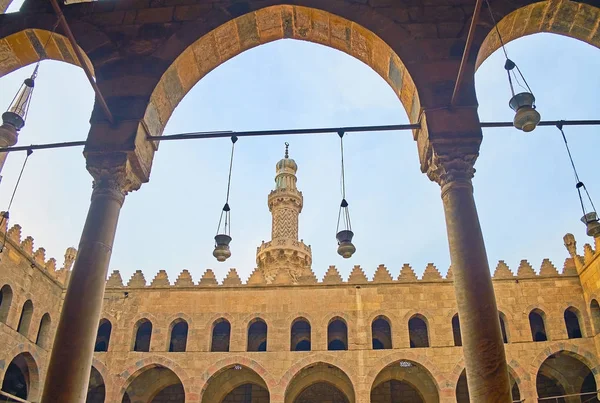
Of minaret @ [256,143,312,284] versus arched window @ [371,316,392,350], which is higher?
minaret @ [256,143,312,284]

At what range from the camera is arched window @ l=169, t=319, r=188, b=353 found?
19469 millimetres

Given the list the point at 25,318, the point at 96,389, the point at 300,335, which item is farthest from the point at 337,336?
the point at 25,318

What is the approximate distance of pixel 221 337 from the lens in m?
20.1

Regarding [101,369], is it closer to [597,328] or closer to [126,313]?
[126,313]

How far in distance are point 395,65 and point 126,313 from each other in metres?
15.9

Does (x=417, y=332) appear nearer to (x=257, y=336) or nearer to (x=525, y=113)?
(x=257, y=336)

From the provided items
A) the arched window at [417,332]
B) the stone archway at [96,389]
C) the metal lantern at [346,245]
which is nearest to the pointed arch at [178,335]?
the stone archway at [96,389]

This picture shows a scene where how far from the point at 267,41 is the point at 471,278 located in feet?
14.6

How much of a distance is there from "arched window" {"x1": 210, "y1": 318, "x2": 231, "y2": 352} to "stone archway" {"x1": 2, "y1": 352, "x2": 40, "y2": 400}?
6.09m

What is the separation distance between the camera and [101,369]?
18.3 metres

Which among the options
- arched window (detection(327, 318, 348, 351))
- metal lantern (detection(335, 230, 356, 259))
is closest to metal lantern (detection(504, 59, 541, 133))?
metal lantern (detection(335, 230, 356, 259))

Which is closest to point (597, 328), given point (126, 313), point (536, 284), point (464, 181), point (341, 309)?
point (536, 284)

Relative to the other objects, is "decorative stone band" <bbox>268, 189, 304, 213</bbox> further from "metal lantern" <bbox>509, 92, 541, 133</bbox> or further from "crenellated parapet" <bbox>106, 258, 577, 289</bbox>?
"metal lantern" <bbox>509, 92, 541, 133</bbox>

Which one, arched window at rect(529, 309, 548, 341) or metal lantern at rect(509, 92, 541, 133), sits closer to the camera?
metal lantern at rect(509, 92, 541, 133)
